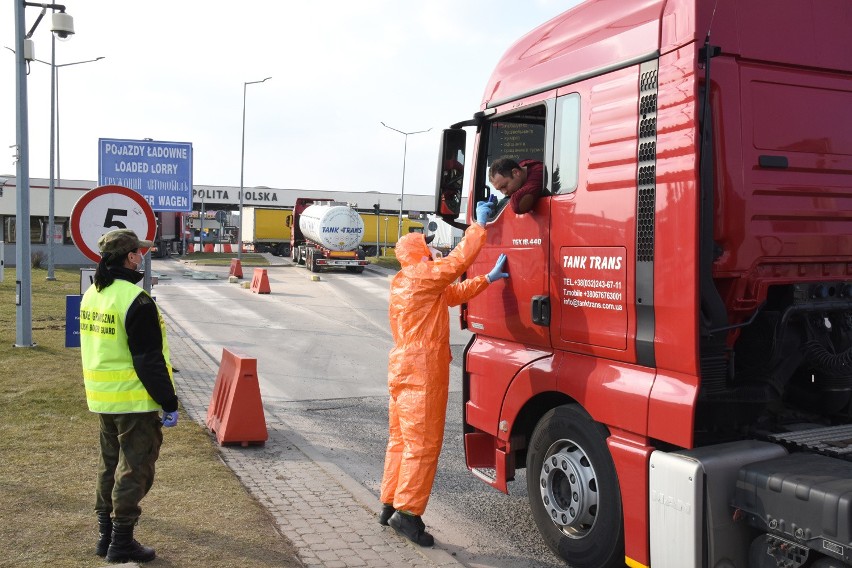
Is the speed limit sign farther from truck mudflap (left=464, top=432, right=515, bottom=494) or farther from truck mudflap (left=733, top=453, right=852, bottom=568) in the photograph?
truck mudflap (left=733, top=453, right=852, bottom=568)

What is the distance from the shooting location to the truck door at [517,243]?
5.16 m

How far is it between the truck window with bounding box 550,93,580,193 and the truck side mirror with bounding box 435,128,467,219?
92 cm

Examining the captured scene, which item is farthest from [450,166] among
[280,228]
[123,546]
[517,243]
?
[280,228]

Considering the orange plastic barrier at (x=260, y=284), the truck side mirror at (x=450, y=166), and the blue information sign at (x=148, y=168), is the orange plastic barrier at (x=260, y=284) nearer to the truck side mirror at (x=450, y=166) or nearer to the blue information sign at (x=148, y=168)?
the blue information sign at (x=148, y=168)

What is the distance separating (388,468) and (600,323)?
175 cm

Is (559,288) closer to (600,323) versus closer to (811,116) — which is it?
(600,323)

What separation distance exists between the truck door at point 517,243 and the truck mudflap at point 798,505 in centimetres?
163

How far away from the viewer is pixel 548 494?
→ 16.5ft

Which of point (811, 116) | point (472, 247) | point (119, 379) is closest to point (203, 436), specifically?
point (119, 379)

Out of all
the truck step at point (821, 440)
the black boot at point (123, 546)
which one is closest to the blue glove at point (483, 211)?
the truck step at point (821, 440)

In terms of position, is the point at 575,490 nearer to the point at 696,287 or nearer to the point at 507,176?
the point at 696,287

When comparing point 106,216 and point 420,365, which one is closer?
point 420,365

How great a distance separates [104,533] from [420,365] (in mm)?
2024

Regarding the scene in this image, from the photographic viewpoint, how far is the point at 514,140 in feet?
18.9
